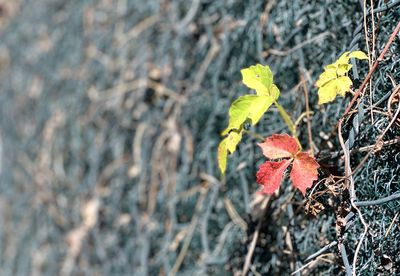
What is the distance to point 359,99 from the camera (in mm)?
789

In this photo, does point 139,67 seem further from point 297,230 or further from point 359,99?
point 359,99

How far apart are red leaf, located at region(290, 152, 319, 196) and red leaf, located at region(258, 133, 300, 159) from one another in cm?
1

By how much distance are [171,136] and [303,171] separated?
0.73m

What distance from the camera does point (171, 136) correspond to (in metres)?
1.49

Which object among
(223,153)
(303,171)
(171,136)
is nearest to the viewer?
(303,171)

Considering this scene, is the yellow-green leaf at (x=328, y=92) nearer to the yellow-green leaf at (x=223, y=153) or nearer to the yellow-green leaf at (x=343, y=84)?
the yellow-green leaf at (x=343, y=84)

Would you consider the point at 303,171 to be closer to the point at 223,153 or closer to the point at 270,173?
the point at 270,173

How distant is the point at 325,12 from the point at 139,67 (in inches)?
27.8

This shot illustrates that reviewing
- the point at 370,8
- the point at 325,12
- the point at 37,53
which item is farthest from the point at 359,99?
the point at 37,53

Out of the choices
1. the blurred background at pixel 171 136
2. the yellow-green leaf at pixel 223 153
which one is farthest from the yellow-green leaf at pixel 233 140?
the blurred background at pixel 171 136

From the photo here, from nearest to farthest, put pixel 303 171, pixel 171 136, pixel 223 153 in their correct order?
pixel 303 171 < pixel 223 153 < pixel 171 136

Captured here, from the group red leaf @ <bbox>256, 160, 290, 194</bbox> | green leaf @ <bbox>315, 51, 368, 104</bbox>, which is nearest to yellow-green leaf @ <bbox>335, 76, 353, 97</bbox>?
green leaf @ <bbox>315, 51, 368, 104</bbox>

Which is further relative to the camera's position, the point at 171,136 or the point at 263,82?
the point at 171,136

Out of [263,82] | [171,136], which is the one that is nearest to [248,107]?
[263,82]
